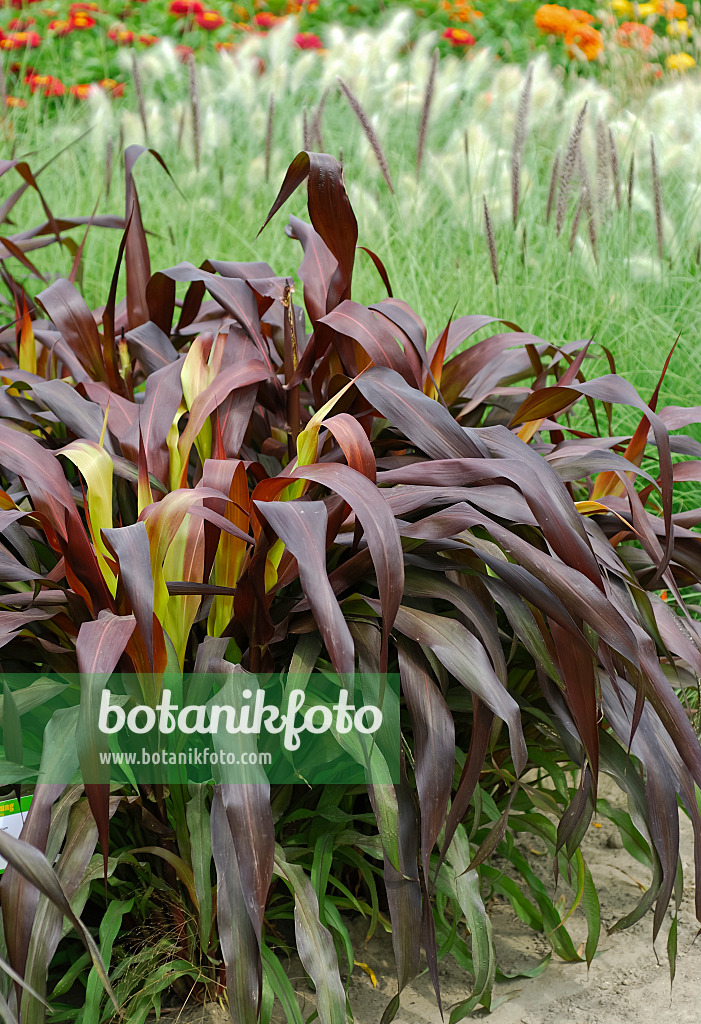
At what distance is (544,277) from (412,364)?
938mm

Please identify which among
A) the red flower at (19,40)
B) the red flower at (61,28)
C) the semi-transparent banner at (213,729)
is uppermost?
the red flower at (61,28)

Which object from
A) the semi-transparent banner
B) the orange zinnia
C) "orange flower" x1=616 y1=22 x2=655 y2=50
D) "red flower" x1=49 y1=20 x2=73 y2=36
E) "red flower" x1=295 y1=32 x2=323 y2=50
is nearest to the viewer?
the semi-transparent banner

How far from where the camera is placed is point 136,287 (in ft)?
6.08

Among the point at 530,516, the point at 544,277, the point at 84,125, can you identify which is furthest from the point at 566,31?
the point at 530,516

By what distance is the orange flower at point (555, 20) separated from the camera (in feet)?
18.2

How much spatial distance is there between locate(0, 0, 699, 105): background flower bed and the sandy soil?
3.76 meters

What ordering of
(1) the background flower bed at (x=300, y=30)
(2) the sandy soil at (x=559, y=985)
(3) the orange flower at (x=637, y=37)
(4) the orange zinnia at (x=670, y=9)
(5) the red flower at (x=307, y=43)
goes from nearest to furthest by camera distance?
(2) the sandy soil at (x=559, y=985) → (3) the orange flower at (x=637, y=37) → (1) the background flower bed at (x=300, y=30) → (4) the orange zinnia at (x=670, y=9) → (5) the red flower at (x=307, y=43)

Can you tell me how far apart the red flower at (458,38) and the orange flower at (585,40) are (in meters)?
0.61

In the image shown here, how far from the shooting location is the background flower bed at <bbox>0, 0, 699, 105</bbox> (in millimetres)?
4539

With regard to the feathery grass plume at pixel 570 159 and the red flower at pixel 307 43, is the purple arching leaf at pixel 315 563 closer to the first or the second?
the feathery grass plume at pixel 570 159

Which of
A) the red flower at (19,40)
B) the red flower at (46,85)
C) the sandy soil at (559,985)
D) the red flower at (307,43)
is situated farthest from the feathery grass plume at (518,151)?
the red flower at (307,43)

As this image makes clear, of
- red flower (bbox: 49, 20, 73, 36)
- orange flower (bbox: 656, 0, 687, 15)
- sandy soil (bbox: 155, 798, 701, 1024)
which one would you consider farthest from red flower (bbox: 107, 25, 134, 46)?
sandy soil (bbox: 155, 798, 701, 1024)

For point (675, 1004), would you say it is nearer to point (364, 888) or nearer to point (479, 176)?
point (364, 888)

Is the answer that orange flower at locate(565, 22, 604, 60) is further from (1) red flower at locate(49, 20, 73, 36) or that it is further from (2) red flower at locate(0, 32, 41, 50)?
(2) red flower at locate(0, 32, 41, 50)
